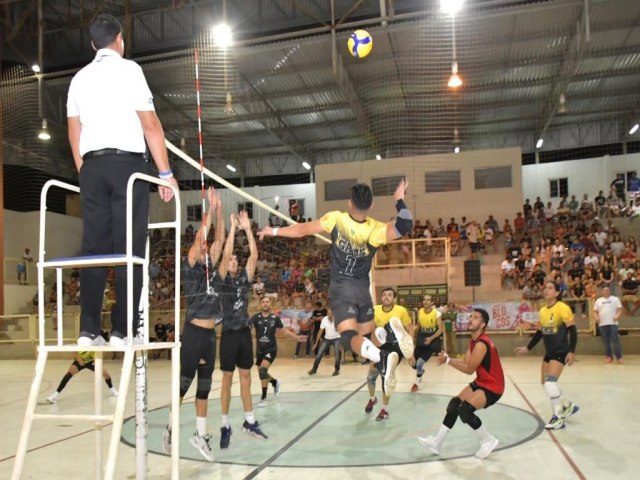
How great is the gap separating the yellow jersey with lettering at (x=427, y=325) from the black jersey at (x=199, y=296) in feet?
19.8

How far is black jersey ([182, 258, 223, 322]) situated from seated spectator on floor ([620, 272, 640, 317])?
47.8ft

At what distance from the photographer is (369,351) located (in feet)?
17.5

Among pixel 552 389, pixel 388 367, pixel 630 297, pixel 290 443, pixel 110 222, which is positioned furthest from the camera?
pixel 630 297

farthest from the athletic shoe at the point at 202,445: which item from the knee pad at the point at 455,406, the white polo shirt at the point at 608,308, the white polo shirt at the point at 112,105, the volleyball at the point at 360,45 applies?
the white polo shirt at the point at 608,308

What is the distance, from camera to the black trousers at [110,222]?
3117 mm

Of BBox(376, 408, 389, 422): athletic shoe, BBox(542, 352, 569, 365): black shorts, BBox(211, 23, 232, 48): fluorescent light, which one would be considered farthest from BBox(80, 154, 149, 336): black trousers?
BBox(211, 23, 232, 48): fluorescent light

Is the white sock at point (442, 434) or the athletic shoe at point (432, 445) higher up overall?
the white sock at point (442, 434)

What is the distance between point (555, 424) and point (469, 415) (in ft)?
5.83

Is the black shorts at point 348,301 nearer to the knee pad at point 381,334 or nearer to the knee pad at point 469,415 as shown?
the knee pad at point 381,334

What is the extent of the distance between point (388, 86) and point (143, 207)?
837 inches

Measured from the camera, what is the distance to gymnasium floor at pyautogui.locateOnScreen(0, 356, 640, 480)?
530cm

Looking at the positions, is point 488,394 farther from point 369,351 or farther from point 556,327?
point 556,327

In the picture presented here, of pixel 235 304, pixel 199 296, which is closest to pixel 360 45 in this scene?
pixel 235 304

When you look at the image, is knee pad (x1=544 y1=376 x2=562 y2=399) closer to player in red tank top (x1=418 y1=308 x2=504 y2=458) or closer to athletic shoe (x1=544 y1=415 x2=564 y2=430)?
athletic shoe (x1=544 y1=415 x2=564 y2=430)
